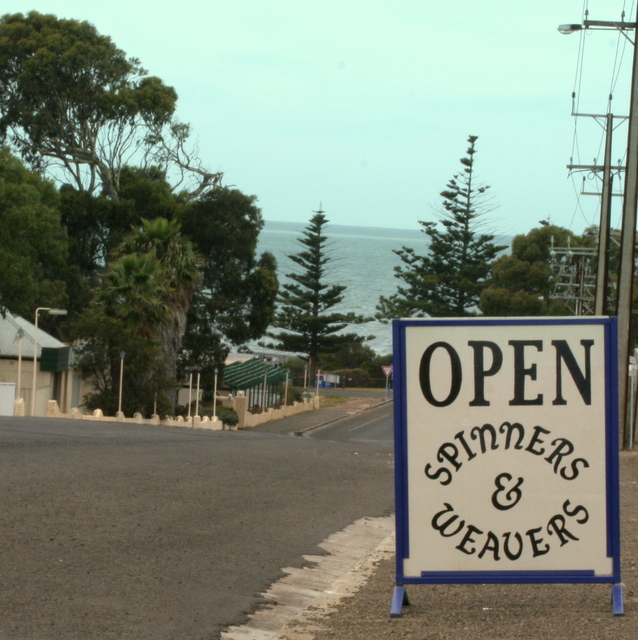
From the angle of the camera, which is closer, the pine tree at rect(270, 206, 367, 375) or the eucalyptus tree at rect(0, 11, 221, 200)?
the eucalyptus tree at rect(0, 11, 221, 200)

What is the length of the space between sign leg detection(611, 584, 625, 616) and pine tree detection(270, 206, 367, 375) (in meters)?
65.2

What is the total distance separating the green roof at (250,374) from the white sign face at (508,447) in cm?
4108

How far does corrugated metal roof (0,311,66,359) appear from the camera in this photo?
113 ft

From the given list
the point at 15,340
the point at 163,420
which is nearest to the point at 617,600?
the point at 163,420

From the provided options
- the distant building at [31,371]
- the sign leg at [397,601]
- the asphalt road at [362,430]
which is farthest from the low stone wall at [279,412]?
the sign leg at [397,601]

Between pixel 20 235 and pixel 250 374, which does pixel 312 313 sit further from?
pixel 20 235

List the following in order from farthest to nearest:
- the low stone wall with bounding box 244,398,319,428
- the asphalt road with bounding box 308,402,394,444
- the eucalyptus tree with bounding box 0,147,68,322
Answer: the low stone wall with bounding box 244,398,319,428 → the asphalt road with bounding box 308,402,394,444 → the eucalyptus tree with bounding box 0,147,68,322

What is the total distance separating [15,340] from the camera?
3475cm

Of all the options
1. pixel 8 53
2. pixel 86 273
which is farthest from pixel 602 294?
pixel 8 53

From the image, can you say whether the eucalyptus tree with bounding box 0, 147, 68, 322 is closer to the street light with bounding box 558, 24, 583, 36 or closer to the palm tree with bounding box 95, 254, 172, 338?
the palm tree with bounding box 95, 254, 172, 338

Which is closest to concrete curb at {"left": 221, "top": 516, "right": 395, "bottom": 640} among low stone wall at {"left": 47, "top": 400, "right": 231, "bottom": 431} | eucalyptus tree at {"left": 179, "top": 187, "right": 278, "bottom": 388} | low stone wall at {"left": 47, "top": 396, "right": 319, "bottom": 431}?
low stone wall at {"left": 47, "top": 396, "right": 319, "bottom": 431}

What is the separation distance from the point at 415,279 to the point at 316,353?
9.46m

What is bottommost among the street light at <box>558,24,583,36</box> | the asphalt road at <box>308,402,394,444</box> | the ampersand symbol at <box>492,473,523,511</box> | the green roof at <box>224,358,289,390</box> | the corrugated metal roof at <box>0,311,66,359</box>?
the asphalt road at <box>308,402,394,444</box>

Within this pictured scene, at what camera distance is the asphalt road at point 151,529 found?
565 cm
